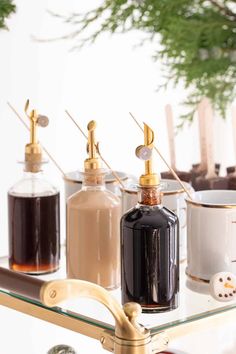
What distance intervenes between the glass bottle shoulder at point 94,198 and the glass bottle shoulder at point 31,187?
0.08 metres

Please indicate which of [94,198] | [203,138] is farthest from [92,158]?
[203,138]

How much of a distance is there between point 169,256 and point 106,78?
3.00ft

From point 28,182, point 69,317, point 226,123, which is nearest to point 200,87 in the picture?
point 226,123

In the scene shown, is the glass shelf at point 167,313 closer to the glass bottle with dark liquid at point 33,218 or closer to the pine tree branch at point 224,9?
the glass bottle with dark liquid at point 33,218

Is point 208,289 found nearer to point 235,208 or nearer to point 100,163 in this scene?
point 235,208

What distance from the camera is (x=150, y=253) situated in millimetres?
1127

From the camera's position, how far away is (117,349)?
1.06m

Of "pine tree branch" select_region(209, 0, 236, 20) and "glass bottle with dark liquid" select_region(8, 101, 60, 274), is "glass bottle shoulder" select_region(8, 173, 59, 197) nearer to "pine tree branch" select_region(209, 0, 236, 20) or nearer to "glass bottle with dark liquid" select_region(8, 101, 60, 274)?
"glass bottle with dark liquid" select_region(8, 101, 60, 274)

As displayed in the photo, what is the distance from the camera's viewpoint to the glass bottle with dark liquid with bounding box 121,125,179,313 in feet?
3.68

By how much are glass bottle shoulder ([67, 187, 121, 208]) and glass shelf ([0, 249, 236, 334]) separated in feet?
0.46

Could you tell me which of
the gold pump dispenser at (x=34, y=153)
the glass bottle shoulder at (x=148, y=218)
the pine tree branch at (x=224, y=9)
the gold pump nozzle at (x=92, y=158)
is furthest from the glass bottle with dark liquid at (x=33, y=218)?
the pine tree branch at (x=224, y=9)

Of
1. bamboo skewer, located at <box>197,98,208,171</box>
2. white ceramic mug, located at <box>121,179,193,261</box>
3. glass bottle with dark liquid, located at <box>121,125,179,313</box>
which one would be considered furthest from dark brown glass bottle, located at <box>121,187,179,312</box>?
bamboo skewer, located at <box>197,98,208,171</box>

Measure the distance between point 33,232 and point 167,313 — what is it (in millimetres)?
280

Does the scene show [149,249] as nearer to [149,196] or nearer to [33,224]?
[149,196]
